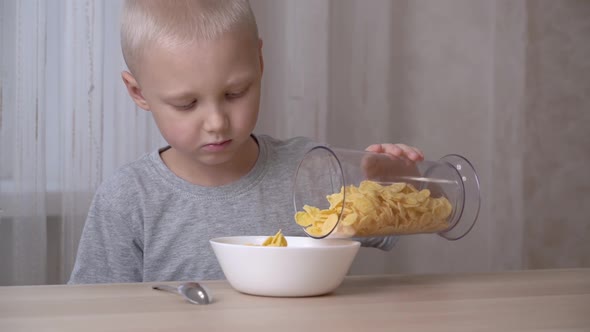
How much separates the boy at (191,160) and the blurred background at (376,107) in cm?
48

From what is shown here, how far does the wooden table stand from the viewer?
0.65m

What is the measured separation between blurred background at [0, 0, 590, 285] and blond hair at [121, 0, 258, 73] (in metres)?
0.65

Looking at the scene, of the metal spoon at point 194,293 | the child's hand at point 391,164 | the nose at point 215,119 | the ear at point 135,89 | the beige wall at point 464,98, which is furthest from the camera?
the beige wall at point 464,98

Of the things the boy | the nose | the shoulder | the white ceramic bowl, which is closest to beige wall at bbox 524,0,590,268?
the boy

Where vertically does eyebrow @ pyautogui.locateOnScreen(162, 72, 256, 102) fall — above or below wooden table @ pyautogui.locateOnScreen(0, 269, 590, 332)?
above

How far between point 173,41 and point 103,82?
0.75 m

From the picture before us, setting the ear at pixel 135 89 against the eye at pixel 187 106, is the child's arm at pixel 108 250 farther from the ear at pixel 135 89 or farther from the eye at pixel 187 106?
the eye at pixel 187 106

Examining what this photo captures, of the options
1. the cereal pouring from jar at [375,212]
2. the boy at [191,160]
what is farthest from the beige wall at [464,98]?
the cereal pouring from jar at [375,212]

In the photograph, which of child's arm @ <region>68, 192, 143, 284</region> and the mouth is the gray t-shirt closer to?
child's arm @ <region>68, 192, 143, 284</region>

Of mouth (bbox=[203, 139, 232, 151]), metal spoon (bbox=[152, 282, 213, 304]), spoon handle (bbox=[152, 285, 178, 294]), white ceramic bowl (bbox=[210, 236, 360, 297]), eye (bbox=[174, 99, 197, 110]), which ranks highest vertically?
eye (bbox=[174, 99, 197, 110])

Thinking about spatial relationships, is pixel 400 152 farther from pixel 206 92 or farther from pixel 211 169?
pixel 211 169

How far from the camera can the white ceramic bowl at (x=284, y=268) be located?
2.58 feet

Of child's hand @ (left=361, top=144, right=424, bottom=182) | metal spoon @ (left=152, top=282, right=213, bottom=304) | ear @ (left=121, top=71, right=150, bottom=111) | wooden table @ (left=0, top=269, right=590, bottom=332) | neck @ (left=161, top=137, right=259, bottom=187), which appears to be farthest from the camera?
neck @ (left=161, top=137, right=259, bottom=187)

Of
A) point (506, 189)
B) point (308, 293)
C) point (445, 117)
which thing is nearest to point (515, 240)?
point (506, 189)
